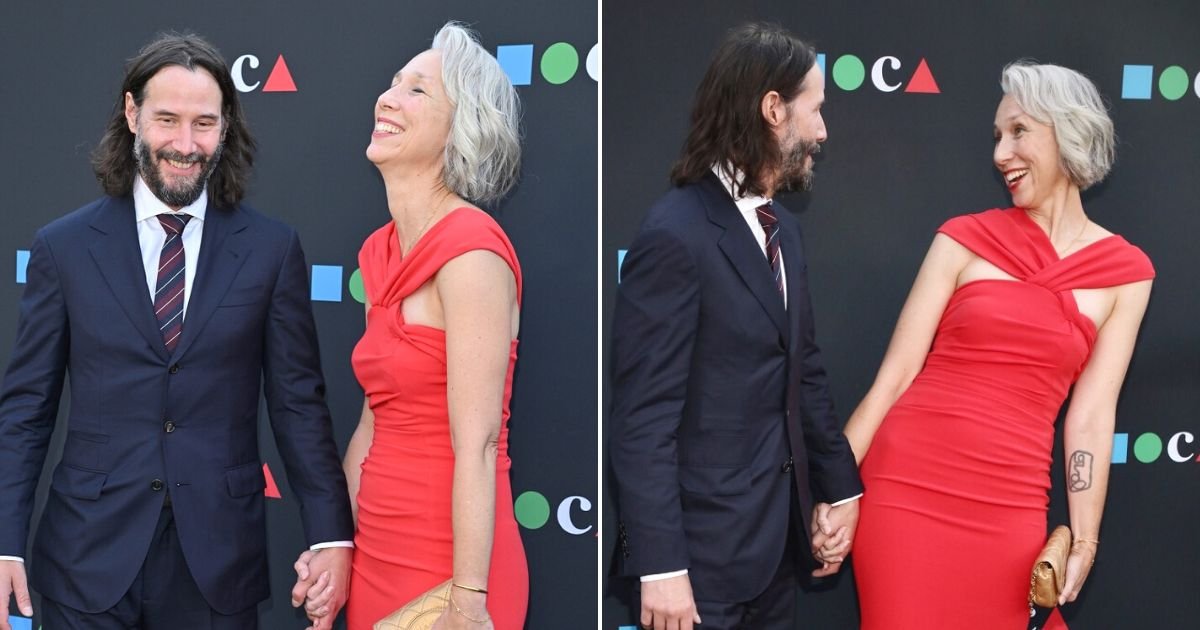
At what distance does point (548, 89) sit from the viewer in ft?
10.1

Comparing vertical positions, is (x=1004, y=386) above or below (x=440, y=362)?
below

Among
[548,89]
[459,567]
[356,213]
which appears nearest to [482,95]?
[548,89]

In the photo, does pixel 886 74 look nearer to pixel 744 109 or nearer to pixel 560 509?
pixel 744 109

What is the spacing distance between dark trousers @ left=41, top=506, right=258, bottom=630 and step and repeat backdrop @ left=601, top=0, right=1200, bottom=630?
1.24 m

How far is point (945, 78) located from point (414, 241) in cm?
168

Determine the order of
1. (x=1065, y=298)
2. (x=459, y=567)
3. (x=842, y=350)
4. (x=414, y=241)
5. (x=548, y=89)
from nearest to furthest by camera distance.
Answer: (x=459, y=567) < (x=414, y=241) < (x=1065, y=298) < (x=548, y=89) < (x=842, y=350)

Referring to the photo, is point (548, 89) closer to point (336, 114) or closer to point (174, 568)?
point (336, 114)

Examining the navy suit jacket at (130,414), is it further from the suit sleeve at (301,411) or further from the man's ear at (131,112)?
the man's ear at (131,112)

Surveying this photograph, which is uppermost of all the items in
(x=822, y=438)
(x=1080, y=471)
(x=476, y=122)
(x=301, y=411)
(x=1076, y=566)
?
(x=476, y=122)

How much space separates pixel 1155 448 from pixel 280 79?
8.92 ft

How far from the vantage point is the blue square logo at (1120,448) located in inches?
132

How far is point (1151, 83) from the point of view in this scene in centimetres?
329

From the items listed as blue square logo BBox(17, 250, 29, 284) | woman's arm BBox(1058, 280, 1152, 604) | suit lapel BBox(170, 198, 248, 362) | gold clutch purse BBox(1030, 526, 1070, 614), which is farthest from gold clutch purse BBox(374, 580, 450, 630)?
blue square logo BBox(17, 250, 29, 284)

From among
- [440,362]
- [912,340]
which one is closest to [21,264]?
[440,362]
